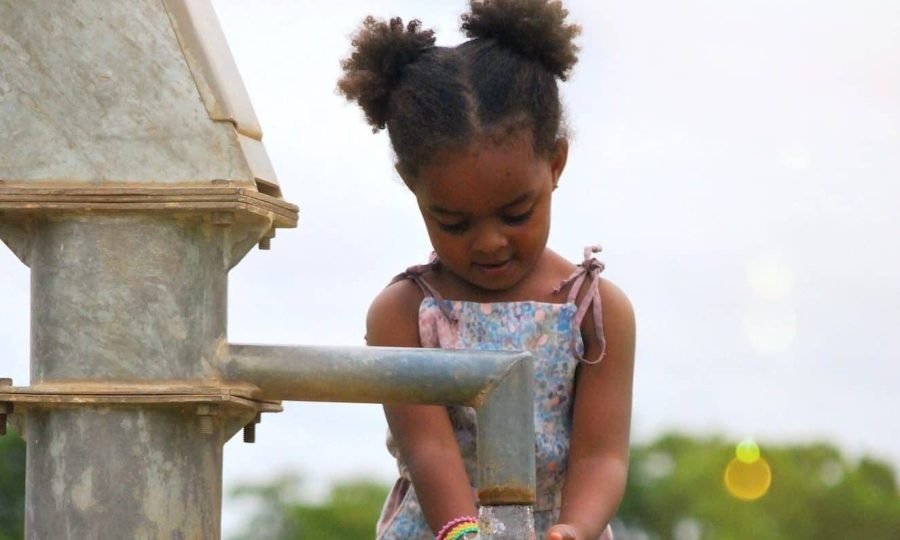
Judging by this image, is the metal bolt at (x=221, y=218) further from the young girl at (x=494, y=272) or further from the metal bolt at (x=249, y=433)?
the young girl at (x=494, y=272)

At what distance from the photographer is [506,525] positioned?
3018 millimetres

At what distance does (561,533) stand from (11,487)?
94.0ft

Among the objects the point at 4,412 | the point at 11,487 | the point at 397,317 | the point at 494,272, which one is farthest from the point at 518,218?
the point at 11,487

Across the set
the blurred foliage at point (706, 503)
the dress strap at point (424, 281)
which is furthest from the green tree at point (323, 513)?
the dress strap at point (424, 281)

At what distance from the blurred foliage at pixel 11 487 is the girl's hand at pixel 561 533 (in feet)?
89.2

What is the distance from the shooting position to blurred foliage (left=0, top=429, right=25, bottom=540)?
1208 inches

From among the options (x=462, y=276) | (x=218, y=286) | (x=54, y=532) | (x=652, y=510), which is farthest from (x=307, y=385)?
(x=652, y=510)

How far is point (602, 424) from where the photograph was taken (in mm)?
4016

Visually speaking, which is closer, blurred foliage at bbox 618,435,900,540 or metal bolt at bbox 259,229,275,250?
metal bolt at bbox 259,229,275,250

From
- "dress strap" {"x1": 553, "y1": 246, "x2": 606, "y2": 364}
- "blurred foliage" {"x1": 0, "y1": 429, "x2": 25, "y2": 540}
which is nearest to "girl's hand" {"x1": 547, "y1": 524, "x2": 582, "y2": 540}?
"dress strap" {"x1": 553, "y1": 246, "x2": 606, "y2": 364}

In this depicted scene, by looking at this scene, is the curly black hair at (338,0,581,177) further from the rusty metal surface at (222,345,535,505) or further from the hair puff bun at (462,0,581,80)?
the rusty metal surface at (222,345,535,505)

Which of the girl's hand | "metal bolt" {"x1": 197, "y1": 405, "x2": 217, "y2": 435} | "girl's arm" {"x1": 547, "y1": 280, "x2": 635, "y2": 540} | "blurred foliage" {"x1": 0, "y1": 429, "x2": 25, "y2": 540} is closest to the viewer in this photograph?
"metal bolt" {"x1": 197, "y1": 405, "x2": 217, "y2": 435}

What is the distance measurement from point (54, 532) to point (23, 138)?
518 millimetres

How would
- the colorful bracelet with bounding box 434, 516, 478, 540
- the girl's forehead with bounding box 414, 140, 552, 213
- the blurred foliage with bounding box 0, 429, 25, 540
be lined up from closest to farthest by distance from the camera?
the colorful bracelet with bounding box 434, 516, 478, 540 < the girl's forehead with bounding box 414, 140, 552, 213 < the blurred foliage with bounding box 0, 429, 25, 540
